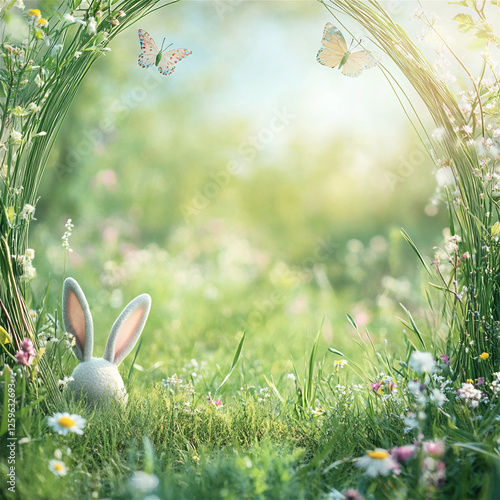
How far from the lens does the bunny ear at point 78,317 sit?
212 cm

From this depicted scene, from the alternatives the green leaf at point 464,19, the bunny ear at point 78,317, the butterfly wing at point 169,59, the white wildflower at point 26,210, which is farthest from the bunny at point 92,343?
the green leaf at point 464,19

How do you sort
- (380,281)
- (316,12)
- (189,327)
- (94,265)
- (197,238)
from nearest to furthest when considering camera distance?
(189,327)
(94,265)
(380,281)
(197,238)
(316,12)

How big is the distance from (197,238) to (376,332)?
3.35 metres

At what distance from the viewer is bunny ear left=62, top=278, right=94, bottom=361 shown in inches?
83.4

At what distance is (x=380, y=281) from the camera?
5953 millimetres

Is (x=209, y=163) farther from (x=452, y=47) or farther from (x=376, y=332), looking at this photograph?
(x=452, y=47)

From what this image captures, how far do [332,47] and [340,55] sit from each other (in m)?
0.05

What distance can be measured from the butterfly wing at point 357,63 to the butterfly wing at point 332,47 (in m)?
0.04

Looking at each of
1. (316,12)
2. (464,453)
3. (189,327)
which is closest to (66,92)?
(464,453)

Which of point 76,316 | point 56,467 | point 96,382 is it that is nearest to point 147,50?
point 76,316

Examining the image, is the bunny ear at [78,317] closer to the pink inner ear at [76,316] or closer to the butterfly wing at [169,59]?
the pink inner ear at [76,316]

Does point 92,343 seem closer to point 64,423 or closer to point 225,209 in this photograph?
point 64,423

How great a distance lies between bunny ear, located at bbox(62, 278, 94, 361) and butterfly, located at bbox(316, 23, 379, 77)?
140cm

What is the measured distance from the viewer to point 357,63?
2.17 m
